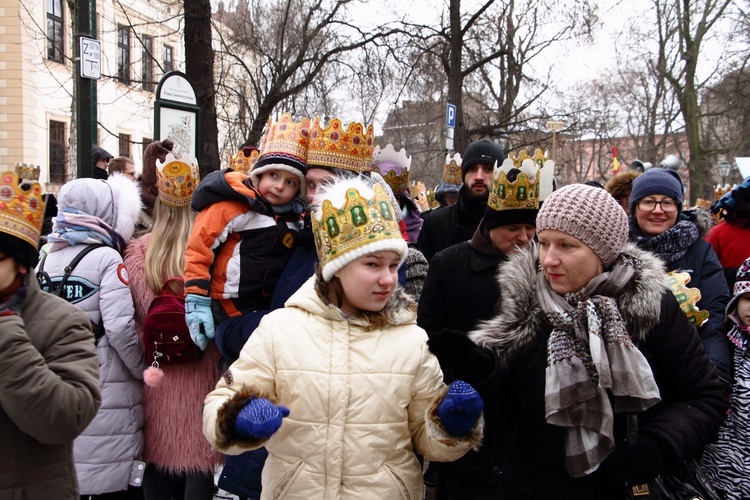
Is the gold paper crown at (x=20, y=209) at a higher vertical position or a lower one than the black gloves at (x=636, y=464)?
higher

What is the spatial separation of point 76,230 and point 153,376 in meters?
0.96

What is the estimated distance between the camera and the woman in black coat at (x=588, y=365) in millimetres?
2174

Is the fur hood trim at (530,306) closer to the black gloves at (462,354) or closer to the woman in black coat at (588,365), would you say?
the woman in black coat at (588,365)

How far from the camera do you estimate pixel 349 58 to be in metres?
13.6

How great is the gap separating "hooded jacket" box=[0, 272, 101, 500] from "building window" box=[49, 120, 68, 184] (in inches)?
945

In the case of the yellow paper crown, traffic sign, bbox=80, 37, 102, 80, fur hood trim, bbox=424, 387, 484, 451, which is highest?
traffic sign, bbox=80, 37, 102, 80

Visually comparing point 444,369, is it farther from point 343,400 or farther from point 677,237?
point 677,237

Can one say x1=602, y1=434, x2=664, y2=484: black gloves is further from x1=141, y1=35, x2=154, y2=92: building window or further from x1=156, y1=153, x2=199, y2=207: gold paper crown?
x1=141, y1=35, x2=154, y2=92: building window

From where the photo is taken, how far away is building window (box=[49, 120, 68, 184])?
2380 centimetres

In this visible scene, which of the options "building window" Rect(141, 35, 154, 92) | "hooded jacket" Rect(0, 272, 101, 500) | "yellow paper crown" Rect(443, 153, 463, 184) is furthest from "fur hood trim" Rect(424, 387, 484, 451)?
"building window" Rect(141, 35, 154, 92)

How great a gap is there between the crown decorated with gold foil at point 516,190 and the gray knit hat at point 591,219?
0.74m

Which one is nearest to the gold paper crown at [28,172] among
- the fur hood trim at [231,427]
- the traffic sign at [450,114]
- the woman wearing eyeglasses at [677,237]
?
the fur hood trim at [231,427]

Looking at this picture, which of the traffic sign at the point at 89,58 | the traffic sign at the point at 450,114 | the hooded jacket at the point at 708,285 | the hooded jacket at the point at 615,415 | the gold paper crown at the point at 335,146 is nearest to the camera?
the hooded jacket at the point at 615,415

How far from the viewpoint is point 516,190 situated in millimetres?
3135
